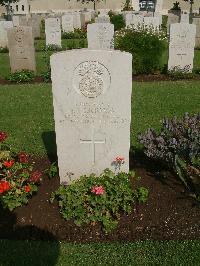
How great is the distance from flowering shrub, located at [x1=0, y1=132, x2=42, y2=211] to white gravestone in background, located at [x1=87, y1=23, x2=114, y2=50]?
931cm

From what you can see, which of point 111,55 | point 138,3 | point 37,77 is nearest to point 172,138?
point 111,55

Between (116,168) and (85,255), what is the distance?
1304 millimetres

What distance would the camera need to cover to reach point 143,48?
473 inches

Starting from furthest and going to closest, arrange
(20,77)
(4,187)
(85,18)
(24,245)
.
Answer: (85,18)
(20,77)
(4,187)
(24,245)

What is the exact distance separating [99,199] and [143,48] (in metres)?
8.50

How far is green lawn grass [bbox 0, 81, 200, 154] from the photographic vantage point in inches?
282

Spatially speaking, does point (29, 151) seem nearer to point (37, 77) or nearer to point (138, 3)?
point (37, 77)

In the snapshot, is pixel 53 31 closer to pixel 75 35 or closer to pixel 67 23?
pixel 75 35

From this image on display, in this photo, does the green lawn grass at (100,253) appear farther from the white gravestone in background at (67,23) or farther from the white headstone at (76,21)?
the white headstone at (76,21)

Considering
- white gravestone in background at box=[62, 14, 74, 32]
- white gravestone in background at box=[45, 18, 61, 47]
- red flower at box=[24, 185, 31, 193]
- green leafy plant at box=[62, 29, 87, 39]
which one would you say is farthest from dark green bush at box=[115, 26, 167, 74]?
white gravestone in background at box=[62, 14, 74, 32]

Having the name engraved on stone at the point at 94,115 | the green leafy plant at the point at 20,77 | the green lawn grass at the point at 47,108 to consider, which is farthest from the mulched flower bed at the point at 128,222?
the green leafy plant at the point at 20,77

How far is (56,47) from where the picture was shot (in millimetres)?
17594

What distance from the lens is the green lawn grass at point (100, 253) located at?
3.80 meters

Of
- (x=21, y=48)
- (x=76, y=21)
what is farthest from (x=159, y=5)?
(x=21, y=48)
